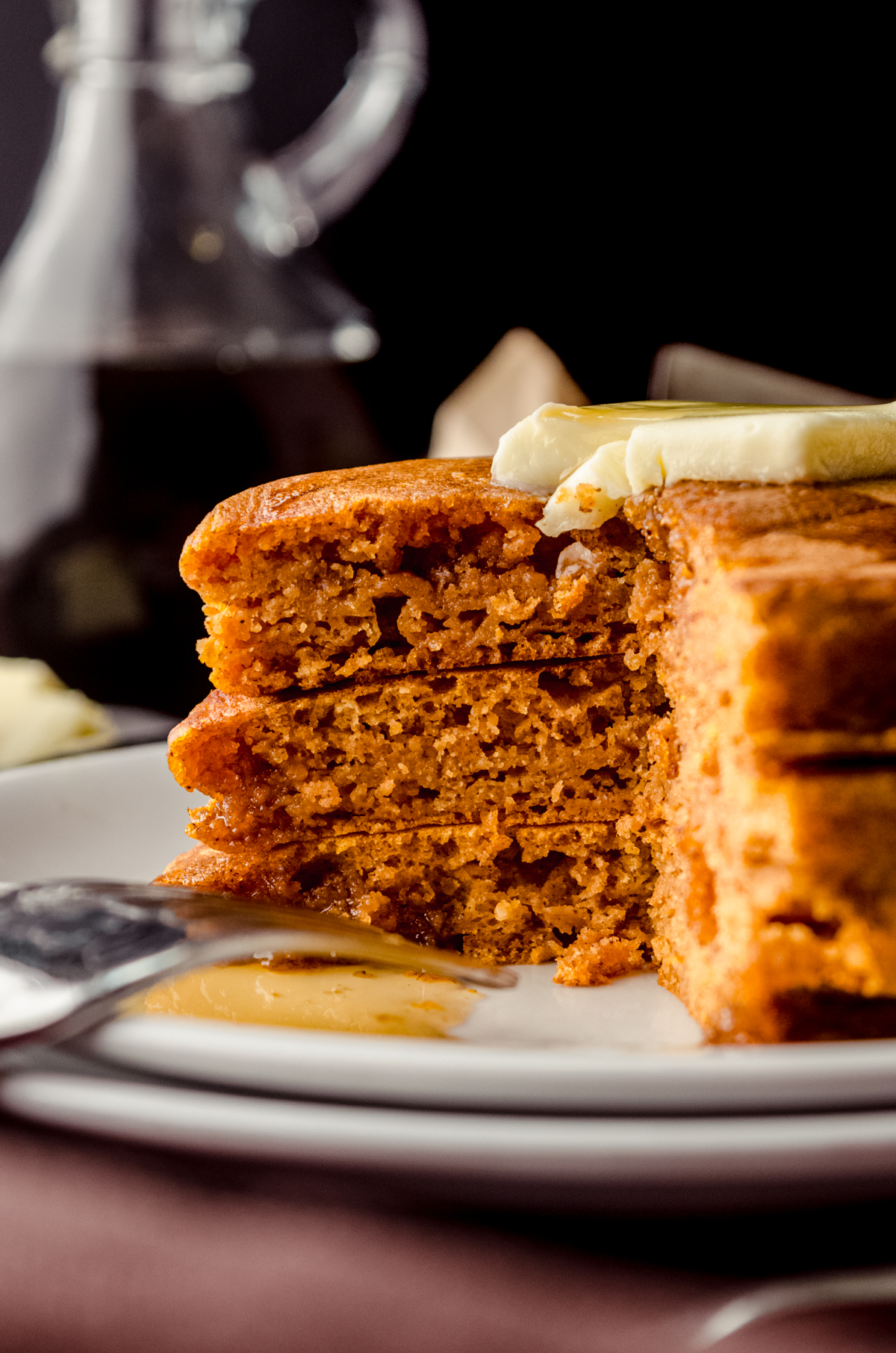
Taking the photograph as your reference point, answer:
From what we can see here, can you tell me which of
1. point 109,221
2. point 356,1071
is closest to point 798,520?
point 356,1071

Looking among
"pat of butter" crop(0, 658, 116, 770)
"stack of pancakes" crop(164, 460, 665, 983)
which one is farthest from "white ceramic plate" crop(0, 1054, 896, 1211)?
"pat of butter" crop(0, 658, 116, 770)

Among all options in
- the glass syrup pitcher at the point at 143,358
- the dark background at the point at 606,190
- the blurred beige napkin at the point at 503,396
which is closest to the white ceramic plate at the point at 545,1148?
the glass syrup pitcher at the point at 143,358

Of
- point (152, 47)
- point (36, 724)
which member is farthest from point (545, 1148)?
point (152, 47)

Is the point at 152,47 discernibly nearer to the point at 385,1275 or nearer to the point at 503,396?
the point at 503,396

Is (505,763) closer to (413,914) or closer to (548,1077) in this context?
(413,914)

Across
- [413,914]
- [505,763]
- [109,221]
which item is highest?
[109,221]

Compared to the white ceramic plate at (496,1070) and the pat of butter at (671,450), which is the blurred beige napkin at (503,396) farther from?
the white ceramic plate at (496,1070)
